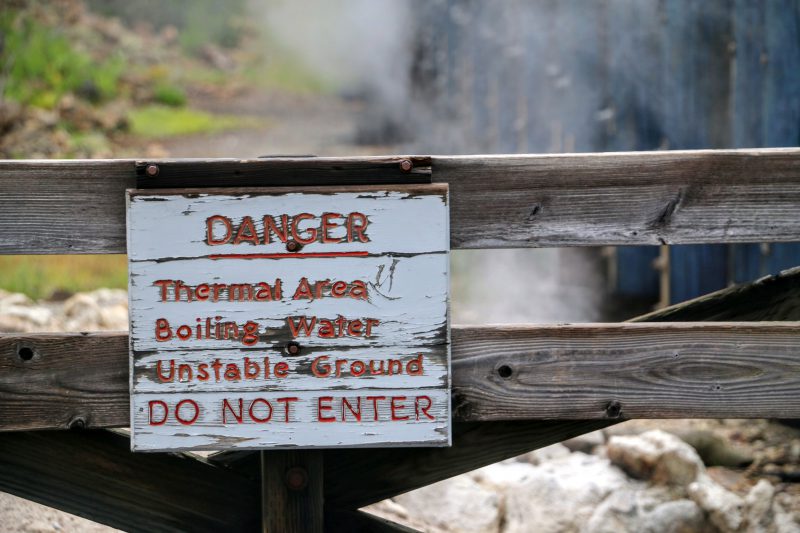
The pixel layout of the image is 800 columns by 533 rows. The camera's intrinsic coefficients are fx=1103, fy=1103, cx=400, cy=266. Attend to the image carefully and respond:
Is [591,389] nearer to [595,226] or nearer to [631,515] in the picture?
[595,226]

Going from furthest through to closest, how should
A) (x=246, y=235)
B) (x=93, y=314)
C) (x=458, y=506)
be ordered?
(x=93, y=314) < (x=458, y=506) < (x=246, y=235)

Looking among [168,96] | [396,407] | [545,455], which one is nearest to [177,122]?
[168,96]

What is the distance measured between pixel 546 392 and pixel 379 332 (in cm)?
49

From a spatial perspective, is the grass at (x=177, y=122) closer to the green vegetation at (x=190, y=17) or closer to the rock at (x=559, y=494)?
the green vegetation at (x=190, y=17)

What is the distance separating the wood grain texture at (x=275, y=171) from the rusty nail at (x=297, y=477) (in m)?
0.80

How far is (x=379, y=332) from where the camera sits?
2.87 meters

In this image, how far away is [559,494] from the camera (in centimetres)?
470

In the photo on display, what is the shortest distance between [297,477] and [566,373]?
0.80 meters

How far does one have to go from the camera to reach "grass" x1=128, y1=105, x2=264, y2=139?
18102 millimetres

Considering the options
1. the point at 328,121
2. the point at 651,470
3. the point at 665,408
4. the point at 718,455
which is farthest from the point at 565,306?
the point at 328,121

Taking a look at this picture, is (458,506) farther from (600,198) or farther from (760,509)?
(600,198)

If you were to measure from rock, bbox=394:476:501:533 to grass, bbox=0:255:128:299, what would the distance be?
431 centimetres

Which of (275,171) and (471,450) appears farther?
(471,450)

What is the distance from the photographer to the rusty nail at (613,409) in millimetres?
2984
